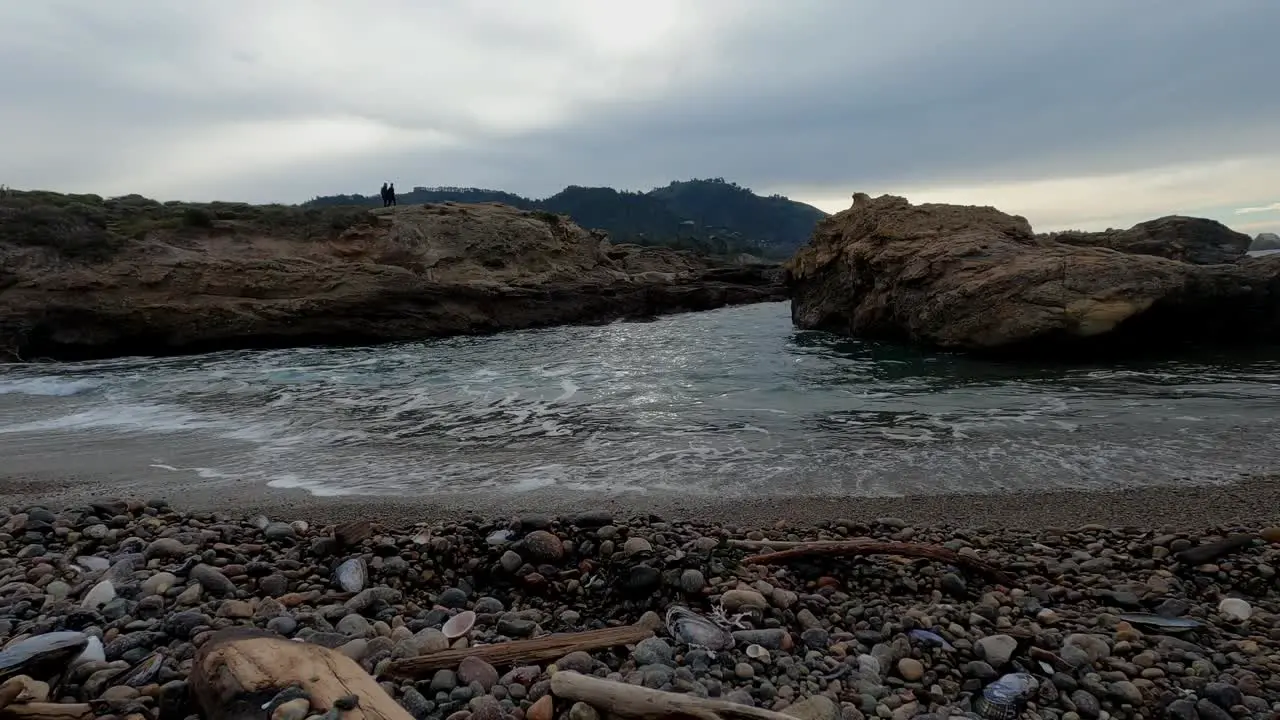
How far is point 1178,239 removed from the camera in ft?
75.5

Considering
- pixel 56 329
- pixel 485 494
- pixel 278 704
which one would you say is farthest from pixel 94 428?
pixel 56 329

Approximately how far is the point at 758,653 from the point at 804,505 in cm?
261

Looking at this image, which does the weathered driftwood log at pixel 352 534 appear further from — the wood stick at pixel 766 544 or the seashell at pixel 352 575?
the wood stick at pixel 766 544

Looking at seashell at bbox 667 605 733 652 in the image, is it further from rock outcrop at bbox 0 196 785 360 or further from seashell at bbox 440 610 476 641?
rock outcrop at bbox 0 196 785 360

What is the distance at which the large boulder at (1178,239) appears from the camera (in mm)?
20422

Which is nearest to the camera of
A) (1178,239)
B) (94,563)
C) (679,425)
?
(94,563)

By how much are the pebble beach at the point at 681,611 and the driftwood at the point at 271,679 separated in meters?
0.07

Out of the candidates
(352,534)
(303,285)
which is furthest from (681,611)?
(303,285)

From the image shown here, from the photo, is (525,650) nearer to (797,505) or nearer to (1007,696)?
(1007,696)

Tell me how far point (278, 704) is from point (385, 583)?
1.51 metres

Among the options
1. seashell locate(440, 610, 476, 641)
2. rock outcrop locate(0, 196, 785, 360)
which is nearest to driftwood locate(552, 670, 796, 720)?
seashell locate(440, 610, 476, 641)

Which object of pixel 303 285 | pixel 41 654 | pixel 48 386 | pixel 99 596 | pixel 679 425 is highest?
pixel 303 285

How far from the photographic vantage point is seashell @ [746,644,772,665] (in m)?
2.79

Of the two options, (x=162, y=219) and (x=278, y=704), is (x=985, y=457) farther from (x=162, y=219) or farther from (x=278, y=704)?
(x=162, y=219)
